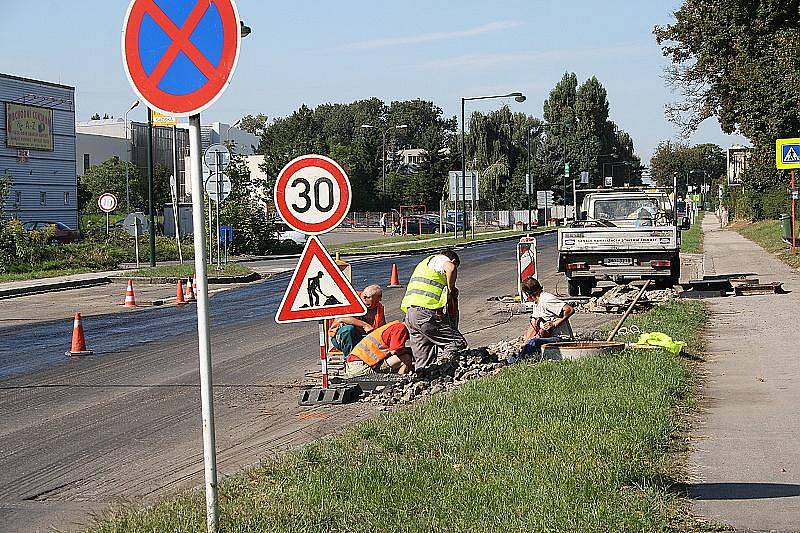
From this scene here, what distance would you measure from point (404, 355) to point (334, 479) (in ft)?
17.2

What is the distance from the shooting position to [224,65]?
5125 millimetres

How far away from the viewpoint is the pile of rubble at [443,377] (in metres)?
10.2

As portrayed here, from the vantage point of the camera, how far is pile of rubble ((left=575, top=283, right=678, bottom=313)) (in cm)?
1821

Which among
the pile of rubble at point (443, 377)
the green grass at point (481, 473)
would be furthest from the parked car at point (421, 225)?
the green grass at point (481, 473)

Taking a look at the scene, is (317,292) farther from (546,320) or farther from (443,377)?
(546,320)

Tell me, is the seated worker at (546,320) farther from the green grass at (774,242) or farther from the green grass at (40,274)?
the green grass at (40,274)

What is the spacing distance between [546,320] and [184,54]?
8.30 m

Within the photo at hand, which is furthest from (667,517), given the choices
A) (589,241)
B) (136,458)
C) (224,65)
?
(589,241)

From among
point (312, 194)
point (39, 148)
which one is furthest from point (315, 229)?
point (39, 148)

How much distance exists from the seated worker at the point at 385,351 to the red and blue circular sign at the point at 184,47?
21.7 ft

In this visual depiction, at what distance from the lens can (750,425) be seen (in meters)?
8.24

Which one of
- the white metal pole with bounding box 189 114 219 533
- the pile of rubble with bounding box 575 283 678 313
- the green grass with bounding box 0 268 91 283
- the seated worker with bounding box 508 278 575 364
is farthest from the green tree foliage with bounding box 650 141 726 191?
the white metal pole with bounding box 189 114 219 533

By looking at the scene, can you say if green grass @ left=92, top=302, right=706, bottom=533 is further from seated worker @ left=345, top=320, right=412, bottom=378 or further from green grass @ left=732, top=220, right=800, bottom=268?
green grass @ left=732, top=220, right=800, bottom=268

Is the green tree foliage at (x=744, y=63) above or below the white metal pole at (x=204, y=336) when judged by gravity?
above
